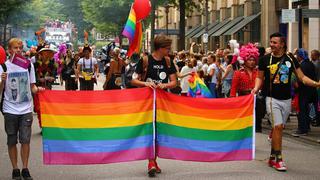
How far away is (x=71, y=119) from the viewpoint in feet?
26.8

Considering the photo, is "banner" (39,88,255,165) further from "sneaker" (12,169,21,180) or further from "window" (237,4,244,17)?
"window" (237,4,244,17)

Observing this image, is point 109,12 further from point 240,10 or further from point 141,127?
point 141,127

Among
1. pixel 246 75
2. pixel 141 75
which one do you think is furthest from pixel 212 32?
pixel 141 75

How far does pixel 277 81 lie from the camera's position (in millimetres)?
9000

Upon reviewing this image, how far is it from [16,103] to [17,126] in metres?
0.31

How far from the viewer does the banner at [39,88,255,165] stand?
8156mm

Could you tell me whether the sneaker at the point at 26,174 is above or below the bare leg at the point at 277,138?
below

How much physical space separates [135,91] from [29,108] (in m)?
1.37

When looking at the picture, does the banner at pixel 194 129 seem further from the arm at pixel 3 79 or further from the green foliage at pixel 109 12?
the green foliage at pixel 109 12

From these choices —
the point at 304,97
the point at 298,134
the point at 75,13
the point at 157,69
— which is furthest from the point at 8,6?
the point at 75,13

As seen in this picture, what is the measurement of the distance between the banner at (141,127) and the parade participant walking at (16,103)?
227 mm

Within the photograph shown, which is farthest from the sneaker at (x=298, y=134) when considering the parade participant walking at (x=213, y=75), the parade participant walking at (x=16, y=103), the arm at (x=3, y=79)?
the arm at (x=3, y=79)

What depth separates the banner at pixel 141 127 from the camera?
816cm

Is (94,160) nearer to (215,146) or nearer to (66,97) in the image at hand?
(66,97)
